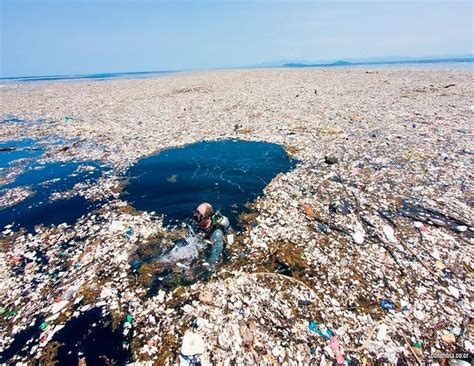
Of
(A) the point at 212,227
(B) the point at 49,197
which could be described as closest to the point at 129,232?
(A) the point at 212,227

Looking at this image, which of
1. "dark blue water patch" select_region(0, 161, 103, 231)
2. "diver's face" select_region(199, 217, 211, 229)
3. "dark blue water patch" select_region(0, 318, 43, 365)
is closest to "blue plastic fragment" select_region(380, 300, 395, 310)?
"diver's face" select_region(199, 217, 211, 229)

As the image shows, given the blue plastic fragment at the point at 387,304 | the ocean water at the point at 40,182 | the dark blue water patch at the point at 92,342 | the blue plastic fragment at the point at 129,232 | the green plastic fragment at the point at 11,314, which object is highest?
the dark blue water patch at the point at 92,342

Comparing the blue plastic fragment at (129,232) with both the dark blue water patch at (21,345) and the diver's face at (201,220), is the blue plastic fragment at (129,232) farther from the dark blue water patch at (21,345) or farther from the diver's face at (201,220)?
the dark blue water patch at (21,345)

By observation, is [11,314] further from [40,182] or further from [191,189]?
[40,182]

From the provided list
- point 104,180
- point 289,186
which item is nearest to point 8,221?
point 104,180

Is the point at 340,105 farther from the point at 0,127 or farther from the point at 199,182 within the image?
the point at 0,127

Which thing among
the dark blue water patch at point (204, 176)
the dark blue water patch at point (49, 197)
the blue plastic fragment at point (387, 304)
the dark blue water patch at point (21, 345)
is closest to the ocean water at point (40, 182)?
the dark blue water patch at point (49, 197)

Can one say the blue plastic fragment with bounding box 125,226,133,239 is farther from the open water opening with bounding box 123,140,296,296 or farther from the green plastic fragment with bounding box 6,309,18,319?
the green plastic fragment with bounding box 6,309,18,319
